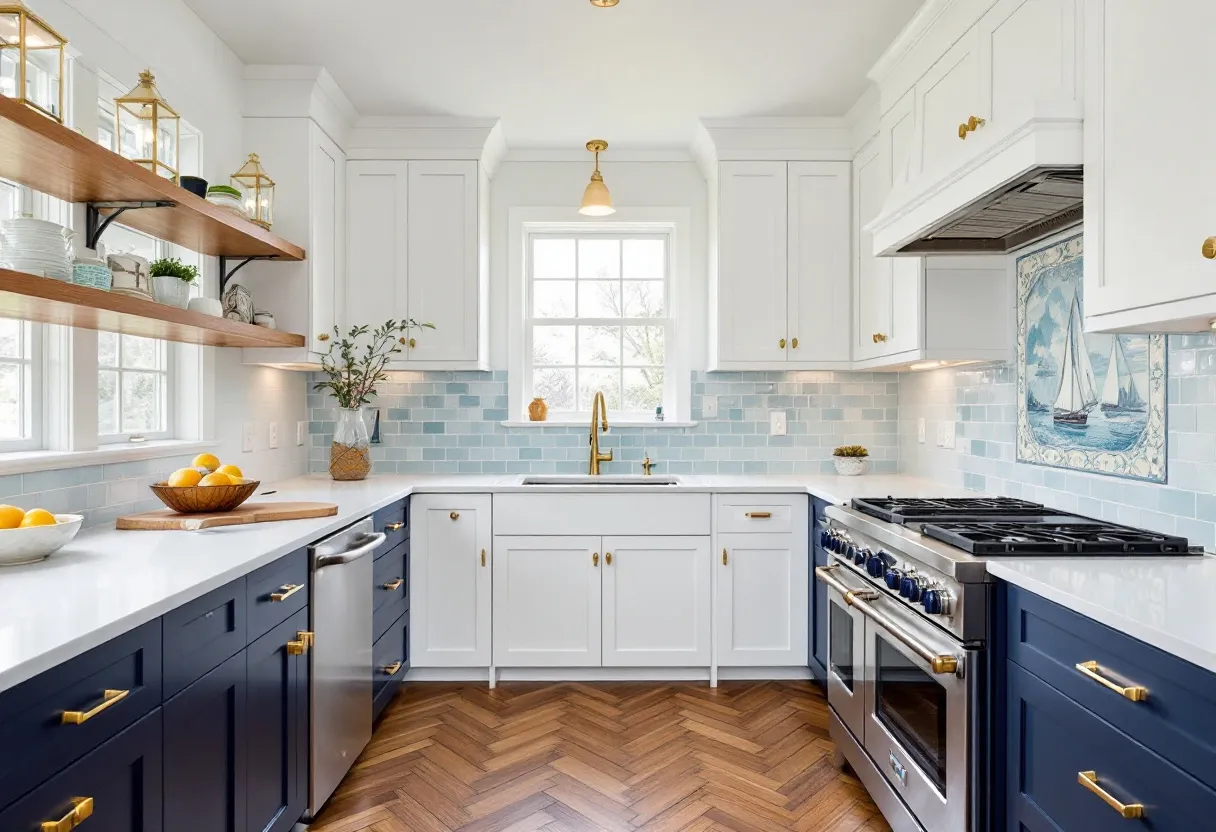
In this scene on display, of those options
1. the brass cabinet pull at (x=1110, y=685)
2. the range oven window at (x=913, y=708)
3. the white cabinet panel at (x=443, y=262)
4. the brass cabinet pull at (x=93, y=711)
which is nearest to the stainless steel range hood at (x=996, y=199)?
the brass cabinet pull at (x=1110, y=685)

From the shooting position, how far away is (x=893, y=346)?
2.98 m

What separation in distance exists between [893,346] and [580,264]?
1.70 metres

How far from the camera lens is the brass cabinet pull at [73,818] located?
1.05 metres

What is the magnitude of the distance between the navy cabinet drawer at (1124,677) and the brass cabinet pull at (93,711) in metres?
1.67

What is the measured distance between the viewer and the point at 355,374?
3.33 metres

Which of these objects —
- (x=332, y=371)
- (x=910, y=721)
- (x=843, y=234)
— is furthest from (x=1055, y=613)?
(x=332, y=371)

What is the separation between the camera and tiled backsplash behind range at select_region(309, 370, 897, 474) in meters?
3.71

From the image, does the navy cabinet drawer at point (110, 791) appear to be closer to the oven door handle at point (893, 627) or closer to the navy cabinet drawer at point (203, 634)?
the navy cabinet drawer at point (203, 634)

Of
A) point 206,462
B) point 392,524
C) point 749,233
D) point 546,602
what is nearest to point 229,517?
point 206,462

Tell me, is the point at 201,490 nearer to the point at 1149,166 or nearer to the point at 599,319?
the point at 599,319

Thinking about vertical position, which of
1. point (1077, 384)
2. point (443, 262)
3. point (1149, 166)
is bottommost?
point (1077, 384)

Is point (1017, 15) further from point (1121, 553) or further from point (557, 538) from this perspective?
point (557, 538)

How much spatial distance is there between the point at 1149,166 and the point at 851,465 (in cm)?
222

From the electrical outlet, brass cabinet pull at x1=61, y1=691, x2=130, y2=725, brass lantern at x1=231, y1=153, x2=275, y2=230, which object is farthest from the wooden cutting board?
the electrical outlet
